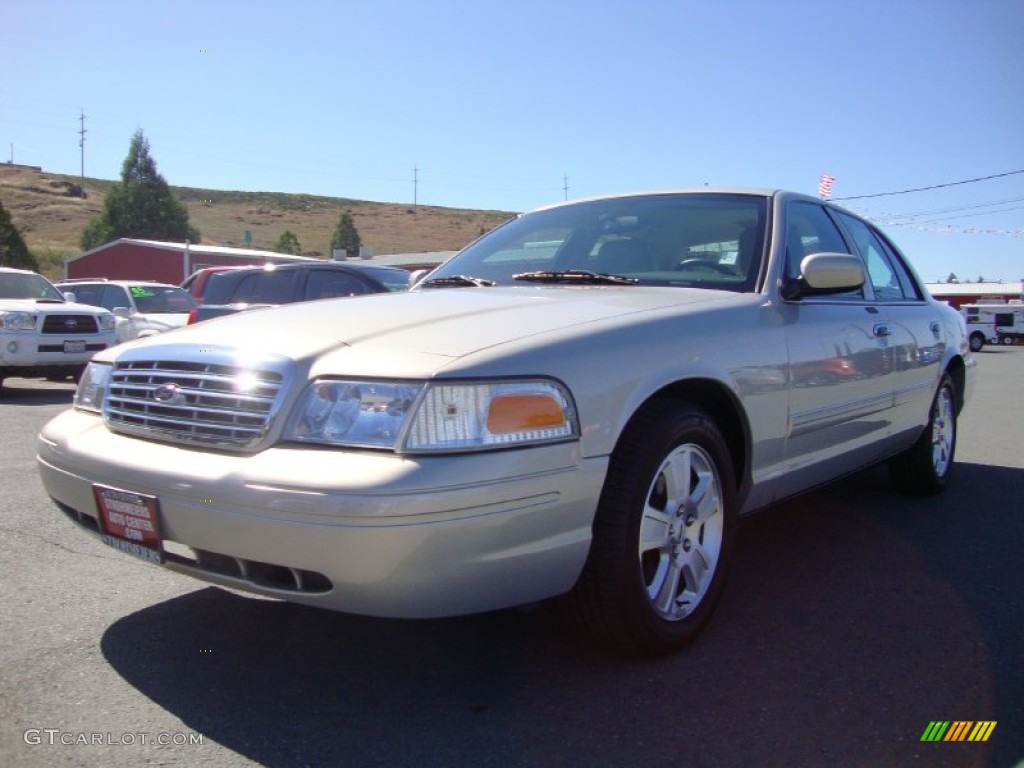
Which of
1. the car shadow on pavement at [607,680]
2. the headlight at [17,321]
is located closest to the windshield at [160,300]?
the headlight at [17,321]

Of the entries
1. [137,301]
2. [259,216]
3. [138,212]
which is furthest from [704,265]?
[259,216]

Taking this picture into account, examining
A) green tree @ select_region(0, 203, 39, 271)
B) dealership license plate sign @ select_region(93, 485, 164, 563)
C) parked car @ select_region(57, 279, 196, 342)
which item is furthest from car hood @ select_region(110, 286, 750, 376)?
green tree @ select_region(0, 203, 39, 271)

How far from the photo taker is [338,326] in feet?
9.34

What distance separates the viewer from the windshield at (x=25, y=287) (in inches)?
462

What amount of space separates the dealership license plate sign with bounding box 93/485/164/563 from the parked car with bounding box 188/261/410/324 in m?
7.16

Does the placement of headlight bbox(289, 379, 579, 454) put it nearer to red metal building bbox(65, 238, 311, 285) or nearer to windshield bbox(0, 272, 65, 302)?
windshield bbox(0, 272, 65, 302)

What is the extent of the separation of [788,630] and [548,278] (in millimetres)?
1668

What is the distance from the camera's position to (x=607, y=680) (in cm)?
276

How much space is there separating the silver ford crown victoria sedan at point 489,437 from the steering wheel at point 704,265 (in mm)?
13

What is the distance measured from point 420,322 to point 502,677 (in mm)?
1126

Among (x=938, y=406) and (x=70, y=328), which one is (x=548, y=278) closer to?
Result: (x=938, y=406)

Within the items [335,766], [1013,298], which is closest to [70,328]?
[335,766]

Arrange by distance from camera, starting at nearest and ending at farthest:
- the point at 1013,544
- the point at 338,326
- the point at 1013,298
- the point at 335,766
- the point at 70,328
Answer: the point at 335,766 → the point at 338,326 → the point at 1013,544 → the point at 70,328 → the point at 1013,298

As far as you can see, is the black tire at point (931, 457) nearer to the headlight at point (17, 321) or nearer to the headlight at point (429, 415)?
the headlight at point (429, 415)
